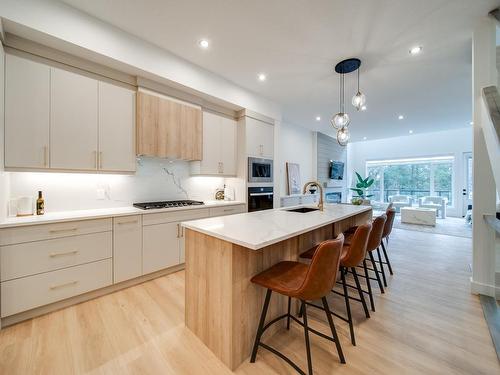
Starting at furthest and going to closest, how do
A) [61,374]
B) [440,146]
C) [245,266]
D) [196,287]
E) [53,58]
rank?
[440,146] < [53,58] < [196,287] < [245,266] < [61,374]

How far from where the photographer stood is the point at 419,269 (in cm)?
308

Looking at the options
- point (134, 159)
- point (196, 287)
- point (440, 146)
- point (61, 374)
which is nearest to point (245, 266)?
point (196, 287)

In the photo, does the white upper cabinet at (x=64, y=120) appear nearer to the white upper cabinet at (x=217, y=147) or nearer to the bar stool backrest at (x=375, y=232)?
the white upper cabinet at (x=217, y=147)

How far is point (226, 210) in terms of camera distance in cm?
350

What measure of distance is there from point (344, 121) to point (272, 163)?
1.68 m

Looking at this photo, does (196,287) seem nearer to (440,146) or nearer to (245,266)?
(245,266)

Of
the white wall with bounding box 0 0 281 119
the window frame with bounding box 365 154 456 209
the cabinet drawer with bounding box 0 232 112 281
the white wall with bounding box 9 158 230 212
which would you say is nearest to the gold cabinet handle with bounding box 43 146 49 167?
the white wall with bounding box 9 158 230 212

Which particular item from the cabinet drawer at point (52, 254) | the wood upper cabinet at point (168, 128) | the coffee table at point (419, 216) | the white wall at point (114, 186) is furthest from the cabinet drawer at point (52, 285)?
the coffee table at point (419, 216)

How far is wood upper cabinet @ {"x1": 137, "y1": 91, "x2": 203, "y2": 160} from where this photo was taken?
2727 millimetres

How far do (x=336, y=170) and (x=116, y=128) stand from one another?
23.6 ft

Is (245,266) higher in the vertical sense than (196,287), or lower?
higher

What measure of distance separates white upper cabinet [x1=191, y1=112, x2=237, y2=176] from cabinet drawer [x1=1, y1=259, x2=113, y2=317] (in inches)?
72.9

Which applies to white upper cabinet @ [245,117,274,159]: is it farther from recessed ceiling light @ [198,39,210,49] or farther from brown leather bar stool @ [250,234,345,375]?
brown leather bar stool @ [250,234,345,375]

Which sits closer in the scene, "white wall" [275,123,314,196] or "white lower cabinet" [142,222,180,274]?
"white lower cabinet" [142,222,180,274]
